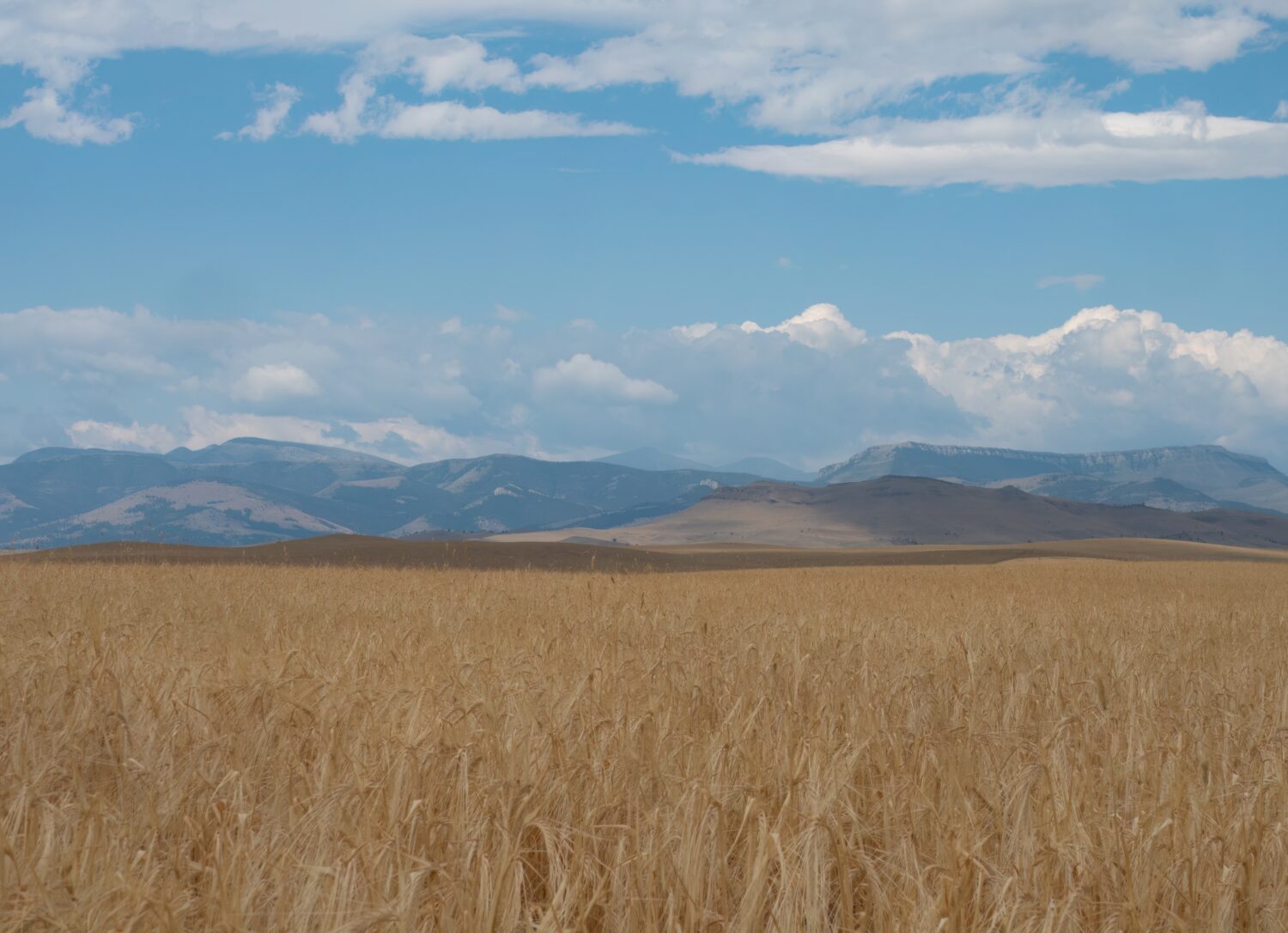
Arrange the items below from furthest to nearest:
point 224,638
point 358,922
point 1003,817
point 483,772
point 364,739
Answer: point 224,638, point 364,739, point 483,772, point 1003,817, point 358,922

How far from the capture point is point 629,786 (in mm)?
3523

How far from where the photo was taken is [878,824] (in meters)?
3.48

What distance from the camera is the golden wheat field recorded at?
8.41ft

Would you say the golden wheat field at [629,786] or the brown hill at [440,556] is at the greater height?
the golden wheat field at [629,786]

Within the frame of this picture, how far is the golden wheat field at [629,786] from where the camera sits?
2.56 metres

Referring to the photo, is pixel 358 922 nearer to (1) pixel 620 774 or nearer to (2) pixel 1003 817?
(1) pixel 620 774

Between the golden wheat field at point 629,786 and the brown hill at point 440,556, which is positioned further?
the brown hill at point 440,556

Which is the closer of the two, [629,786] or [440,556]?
[629,786]

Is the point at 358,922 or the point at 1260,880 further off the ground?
the point at 358,922

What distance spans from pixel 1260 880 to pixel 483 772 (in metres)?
2.45

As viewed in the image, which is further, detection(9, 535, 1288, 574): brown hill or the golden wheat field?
detection(9, 535, 1288, 574): brown hill

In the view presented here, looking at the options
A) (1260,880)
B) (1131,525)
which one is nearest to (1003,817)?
(1260,880)

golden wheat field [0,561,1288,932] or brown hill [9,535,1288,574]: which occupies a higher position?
golden wheat field [0,561,1288,932]

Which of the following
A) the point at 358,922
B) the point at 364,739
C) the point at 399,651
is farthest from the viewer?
the point at 399,651
